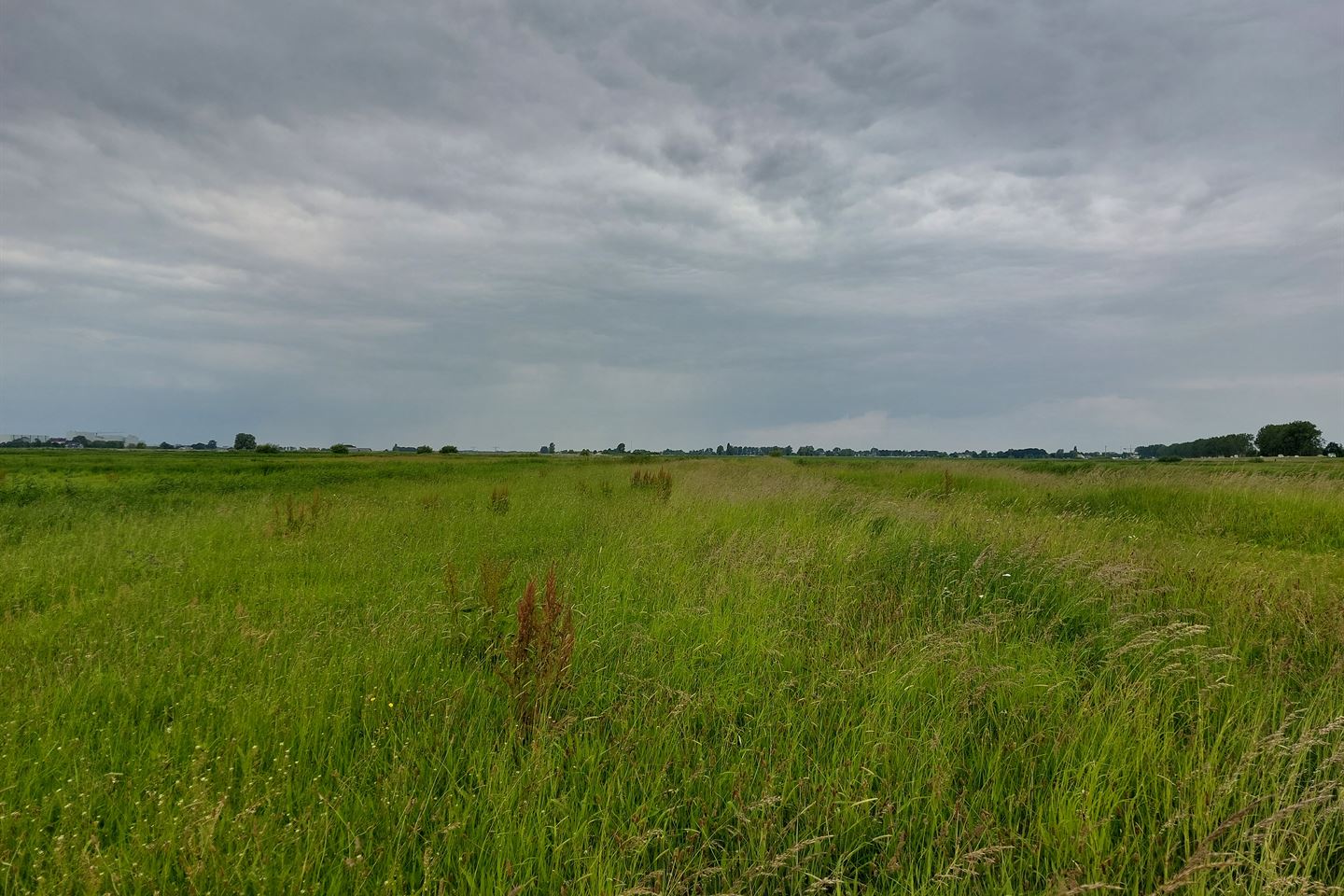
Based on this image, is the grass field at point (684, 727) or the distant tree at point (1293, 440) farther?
the distant tree at point (1293, 440)

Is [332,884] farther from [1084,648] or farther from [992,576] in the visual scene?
[992,576]

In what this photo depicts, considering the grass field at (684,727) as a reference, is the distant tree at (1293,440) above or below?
above

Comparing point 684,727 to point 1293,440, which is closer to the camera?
point 684,727

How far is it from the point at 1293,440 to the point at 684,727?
125104 millimetres

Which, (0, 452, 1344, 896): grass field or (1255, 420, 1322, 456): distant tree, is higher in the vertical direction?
(1255, 420, 1322, 456): distant tree

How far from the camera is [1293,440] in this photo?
82688 mm

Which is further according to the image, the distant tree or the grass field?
the distant tree

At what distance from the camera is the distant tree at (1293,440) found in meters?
81.1

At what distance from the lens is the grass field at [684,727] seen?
205 centimetres

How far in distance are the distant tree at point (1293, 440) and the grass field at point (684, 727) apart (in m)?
116

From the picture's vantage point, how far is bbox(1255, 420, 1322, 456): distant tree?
81.1 meters

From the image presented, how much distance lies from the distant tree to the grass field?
116 metres

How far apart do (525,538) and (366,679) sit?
4958 mm

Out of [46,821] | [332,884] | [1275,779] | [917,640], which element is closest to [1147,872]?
[1275,779]
